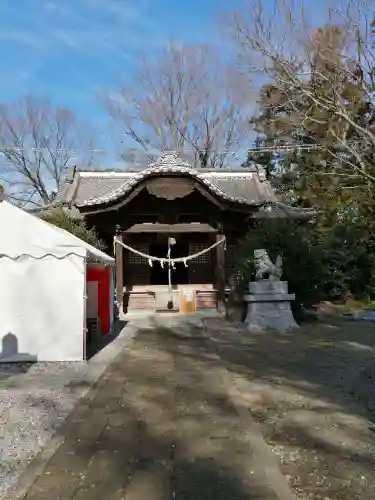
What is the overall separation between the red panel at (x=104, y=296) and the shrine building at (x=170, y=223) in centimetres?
254

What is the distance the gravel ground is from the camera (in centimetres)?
412

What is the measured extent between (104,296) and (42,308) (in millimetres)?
4084

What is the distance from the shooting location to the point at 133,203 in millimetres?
16781

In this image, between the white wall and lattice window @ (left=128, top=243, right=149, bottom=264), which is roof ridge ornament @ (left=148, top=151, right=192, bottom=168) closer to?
lattice window @ (left=128, top=243, right=149, bottom=264)

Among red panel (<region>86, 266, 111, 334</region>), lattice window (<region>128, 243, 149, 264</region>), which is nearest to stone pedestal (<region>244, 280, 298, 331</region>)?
red panel (<region>86, 266, 111, 334</region>)

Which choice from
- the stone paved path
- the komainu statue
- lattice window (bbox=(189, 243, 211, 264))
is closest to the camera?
the stone paved path

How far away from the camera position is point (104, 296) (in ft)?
41.1

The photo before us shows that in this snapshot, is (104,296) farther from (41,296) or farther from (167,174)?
(167,174)

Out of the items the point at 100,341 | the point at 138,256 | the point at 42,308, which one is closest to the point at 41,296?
the point at 42,308

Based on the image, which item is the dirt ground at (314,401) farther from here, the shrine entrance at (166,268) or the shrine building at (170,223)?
the shrine entrance at (166,268)

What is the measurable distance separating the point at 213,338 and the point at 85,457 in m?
7.24

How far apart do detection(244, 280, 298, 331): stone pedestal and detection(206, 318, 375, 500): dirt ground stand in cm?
100

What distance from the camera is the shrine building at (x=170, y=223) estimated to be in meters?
15.6

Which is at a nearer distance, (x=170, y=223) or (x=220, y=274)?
(x=220, y=274)
